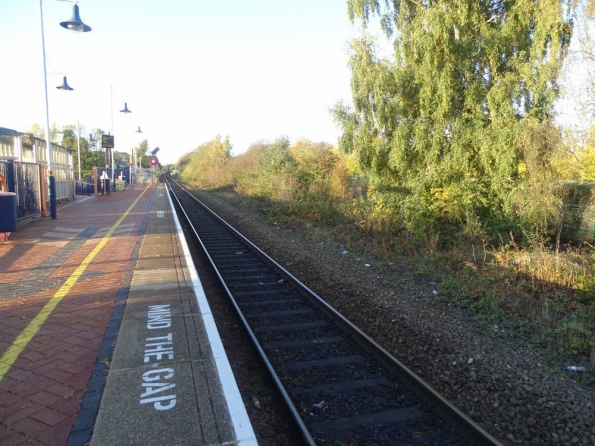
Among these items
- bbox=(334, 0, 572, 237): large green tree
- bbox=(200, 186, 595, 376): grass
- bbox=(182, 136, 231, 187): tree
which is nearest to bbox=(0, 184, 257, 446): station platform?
bbox=(200, 186, 595, 376): grass

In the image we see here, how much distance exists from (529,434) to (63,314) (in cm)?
550

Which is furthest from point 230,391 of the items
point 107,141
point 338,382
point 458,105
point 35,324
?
point 107,141

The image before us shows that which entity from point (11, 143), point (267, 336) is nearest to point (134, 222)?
point (11, 143)

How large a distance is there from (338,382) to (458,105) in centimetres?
1085

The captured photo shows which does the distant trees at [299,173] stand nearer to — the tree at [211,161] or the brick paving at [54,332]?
the brick paving at [54,332]

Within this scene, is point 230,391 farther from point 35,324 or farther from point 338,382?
point 35,324

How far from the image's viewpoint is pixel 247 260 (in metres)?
10.0

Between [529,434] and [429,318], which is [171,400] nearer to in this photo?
[529,434]

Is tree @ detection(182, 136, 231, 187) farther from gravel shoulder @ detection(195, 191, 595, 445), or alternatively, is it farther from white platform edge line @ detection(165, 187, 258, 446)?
white platform edge line @ detection(165, 187, 258, 446)

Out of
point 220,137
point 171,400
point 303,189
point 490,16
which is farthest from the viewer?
point 220,137

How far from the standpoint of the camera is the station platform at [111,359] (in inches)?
127

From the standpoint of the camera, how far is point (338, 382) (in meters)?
4.35

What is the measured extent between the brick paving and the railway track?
1771mm

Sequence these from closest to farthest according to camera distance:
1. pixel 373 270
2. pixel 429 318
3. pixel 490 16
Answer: pixel 429 318 < pixel 373 270 < pixel 490 16
